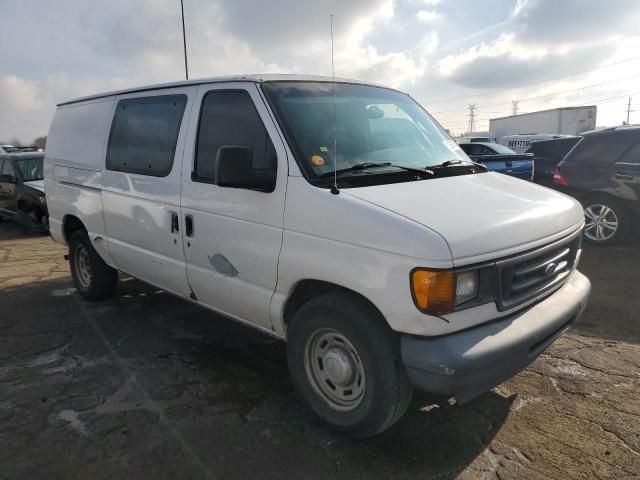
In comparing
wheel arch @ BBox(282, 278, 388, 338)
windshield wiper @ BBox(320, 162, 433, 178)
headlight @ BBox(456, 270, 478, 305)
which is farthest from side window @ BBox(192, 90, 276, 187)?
headlight @ BBox(456, 270, 478, 305)

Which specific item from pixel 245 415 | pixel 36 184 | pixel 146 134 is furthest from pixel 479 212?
pixel 36 184

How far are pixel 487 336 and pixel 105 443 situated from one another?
2.25 metres

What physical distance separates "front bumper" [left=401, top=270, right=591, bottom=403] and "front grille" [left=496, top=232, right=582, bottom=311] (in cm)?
12

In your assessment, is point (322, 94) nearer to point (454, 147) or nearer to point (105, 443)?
point (454, 147)

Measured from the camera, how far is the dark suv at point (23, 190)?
34.0 ft

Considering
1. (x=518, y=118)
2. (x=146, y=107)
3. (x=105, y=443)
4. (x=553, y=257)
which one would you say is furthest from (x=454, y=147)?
(x=518, y=118)

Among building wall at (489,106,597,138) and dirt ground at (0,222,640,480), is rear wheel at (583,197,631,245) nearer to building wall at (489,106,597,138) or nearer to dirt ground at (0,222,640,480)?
dirt ground at (0,222,640,480)

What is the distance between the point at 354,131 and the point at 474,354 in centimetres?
163

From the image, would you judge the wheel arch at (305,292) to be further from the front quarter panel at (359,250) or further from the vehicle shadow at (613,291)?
the vehicle shadow at (613,291)

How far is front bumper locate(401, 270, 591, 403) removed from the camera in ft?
7.83

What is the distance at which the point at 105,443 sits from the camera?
291 centimetres

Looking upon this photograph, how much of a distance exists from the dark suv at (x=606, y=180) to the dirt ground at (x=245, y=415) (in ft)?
9.70

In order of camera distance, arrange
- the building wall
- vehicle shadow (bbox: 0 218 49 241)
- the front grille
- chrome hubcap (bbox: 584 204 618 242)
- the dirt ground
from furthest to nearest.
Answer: the building wall
vehicle shadow (bbox: 0 218 49 241)
chrome hubcap (bbox: 584 204 618 242)
the dirt ground
the front grille

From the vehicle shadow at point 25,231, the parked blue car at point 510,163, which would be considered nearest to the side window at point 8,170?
the vehicle shadow at point 25,231
